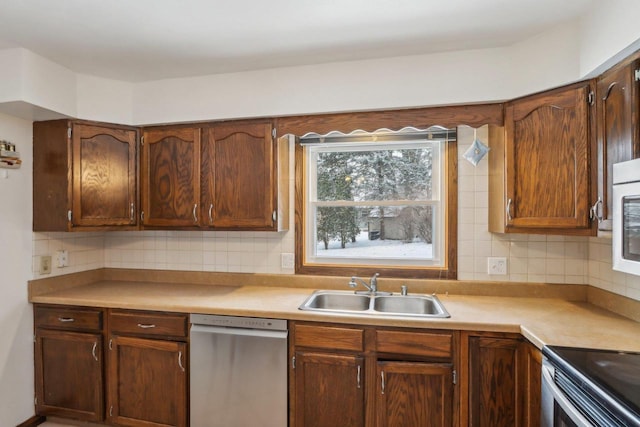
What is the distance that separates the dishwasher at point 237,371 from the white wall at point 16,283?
3.92 feet

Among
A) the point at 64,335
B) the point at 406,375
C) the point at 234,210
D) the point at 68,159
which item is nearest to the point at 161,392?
the point at 64,335

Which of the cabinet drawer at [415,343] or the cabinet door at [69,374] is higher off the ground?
the cabinet drawer at [415,343]

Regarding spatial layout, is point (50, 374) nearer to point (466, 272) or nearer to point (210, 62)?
point (210, 62)

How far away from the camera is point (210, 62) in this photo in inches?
83.8

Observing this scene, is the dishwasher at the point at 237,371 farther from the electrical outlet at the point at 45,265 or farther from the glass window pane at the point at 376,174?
the electrical outlet at the point at 45,265

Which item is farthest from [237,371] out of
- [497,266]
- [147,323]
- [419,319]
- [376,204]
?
[497,266]

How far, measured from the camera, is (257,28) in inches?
68.9

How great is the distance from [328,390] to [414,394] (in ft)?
1.47

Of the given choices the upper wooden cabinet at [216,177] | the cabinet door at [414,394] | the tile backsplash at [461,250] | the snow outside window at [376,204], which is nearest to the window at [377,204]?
the snow outside window at [376,204]

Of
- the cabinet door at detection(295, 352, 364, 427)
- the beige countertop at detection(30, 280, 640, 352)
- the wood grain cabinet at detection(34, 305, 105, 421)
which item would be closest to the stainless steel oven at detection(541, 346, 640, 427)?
the beige countertop at detection(30, 280, 640, 352)

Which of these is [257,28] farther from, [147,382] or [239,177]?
[147,382]

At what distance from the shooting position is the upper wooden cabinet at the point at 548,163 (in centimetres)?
171

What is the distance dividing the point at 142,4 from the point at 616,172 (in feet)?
7.07

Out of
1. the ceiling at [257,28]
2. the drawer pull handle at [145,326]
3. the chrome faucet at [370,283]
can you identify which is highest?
the ceiling at [257,28]
